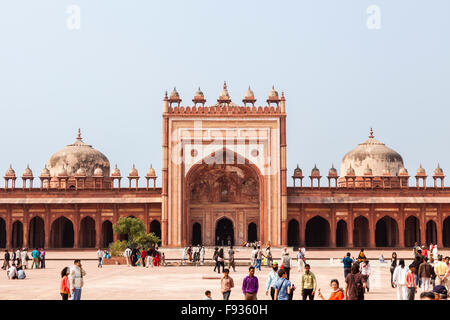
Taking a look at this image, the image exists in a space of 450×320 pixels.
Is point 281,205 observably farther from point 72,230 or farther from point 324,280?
point 324,280

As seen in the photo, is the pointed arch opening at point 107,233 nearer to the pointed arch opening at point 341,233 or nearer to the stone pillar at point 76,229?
the stone pillar at point 76,229

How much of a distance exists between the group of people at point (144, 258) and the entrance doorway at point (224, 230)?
15.0 meters

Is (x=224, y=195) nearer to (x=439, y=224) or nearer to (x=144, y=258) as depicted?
(x=439, y=224)

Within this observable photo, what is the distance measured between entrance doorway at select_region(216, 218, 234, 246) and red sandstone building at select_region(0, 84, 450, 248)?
61 mm

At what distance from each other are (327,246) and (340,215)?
2659 millimetres

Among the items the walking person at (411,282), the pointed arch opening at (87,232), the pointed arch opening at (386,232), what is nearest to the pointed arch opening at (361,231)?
→ the pointed arch opening at (386,232)

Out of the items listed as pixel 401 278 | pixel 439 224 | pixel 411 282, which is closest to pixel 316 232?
pixel 439 224

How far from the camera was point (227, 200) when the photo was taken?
140ft

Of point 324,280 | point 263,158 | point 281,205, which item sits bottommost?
point 324,280

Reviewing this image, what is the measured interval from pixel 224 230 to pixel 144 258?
16556 millimetres

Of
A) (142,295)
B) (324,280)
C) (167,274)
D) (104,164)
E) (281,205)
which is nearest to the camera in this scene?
(142,295)
